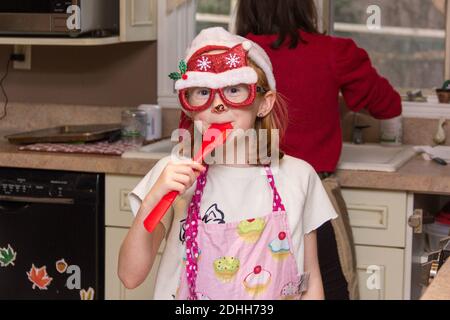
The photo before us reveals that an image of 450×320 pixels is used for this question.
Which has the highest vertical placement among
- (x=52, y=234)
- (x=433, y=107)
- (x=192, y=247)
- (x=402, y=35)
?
(x=402, y=35)

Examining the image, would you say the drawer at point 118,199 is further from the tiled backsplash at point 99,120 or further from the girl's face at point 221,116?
the girl's face at point 221,116

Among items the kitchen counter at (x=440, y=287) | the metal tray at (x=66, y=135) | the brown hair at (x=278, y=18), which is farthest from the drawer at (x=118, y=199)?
the kitchen counter at (x=440, y=287)

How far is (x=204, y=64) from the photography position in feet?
5.94

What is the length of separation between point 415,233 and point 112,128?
1215 mm

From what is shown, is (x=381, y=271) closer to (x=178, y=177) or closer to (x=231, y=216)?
(x=231, y=216)

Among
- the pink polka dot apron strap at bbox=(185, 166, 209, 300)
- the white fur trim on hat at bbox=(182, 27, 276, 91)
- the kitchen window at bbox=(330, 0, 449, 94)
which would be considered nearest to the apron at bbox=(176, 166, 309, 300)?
the pink polka dot apron strap at bbox=(185, 166, 209, 300)

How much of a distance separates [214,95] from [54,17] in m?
1.56

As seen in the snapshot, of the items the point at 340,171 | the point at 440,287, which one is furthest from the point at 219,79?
the point at 340,171

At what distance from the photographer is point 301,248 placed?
190 centimetres

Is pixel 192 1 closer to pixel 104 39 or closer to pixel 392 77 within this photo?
pixel 104 39

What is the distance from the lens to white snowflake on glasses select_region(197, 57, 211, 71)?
5.91ft

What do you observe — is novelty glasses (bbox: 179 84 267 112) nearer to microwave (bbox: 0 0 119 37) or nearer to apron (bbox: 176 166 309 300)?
apron (bbox: 176 166 309 300)

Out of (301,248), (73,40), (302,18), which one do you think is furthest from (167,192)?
(73,40)

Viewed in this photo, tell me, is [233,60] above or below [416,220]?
above
